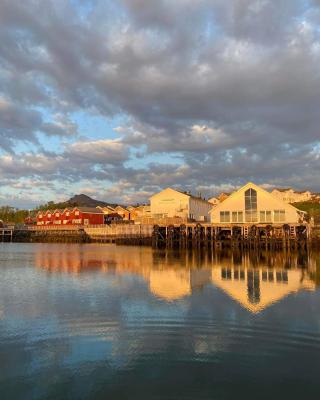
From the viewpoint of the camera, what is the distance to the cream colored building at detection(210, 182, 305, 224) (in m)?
55.0

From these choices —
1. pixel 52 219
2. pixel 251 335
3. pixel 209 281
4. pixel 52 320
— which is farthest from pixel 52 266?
pixel 52 219

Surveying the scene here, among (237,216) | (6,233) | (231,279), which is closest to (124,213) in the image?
(6,233)

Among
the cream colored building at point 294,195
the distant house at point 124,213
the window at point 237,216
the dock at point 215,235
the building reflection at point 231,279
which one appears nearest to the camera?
the building reflection at point 231,279

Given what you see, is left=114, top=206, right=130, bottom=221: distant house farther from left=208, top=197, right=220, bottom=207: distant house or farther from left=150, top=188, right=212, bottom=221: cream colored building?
left=150, top=188, right=212, bottom=221: cream colored building

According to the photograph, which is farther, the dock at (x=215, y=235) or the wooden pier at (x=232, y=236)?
the dock at (x=215, y=235)

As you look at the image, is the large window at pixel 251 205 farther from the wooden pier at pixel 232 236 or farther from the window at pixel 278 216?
Answer: the window at pixel 278 216

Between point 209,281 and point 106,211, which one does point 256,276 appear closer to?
point 209,281

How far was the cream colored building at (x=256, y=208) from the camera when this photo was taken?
55.0 metres

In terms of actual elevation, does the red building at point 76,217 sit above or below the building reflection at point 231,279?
above

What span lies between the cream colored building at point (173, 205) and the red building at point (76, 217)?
30.2 m

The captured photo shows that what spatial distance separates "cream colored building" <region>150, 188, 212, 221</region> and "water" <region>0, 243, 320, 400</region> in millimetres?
47767

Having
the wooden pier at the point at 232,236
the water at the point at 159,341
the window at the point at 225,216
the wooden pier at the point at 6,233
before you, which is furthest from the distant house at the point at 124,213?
the water at the point at 159,341

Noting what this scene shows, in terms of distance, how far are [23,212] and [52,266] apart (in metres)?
134

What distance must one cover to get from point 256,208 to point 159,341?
1837 inches
